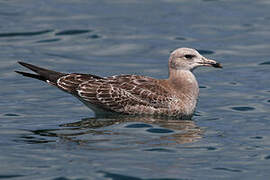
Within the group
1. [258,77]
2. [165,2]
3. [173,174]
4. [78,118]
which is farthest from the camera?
[165,2]

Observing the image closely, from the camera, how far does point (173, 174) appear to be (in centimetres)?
1030

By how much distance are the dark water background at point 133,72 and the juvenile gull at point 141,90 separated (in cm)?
31

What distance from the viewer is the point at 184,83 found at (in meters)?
14.2

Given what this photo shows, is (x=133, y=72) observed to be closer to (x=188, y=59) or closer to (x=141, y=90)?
(x=188, y=59)

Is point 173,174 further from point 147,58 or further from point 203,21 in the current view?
point 203,21

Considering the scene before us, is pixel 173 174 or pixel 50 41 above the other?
pixel 50 41

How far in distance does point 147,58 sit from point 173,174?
8863 mm

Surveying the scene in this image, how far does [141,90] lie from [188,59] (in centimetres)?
112

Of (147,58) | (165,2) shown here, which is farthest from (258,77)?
(165,2)

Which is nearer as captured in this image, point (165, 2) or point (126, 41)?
point (126, 41)

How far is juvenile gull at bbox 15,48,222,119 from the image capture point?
13828mm

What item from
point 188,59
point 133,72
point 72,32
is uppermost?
point 72,32

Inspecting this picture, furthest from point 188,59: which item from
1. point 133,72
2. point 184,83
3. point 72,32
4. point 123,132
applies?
point 72,32

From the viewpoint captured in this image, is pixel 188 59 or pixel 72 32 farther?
pixel 72 32
